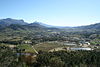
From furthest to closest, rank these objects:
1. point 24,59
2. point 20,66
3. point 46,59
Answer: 1. point 24,59
2. point 46,59
3. point 20,66

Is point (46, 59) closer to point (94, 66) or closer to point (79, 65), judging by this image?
point (79, 65)

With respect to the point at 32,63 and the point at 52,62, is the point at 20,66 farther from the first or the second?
the point at 52,62

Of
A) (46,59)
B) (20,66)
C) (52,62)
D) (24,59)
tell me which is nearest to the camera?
(20,66)

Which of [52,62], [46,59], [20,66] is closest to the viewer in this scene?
[20,66]

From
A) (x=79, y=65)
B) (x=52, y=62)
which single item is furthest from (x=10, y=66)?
(x=79, y=65)

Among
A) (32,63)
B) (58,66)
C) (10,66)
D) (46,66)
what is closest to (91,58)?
(58,66)

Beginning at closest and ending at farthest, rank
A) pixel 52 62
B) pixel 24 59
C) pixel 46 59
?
pixel 52 62, pixel 46 59, pixel 24 59

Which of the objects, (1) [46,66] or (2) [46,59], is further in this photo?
(2) [46,59]

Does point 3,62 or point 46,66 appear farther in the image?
point 3,62
